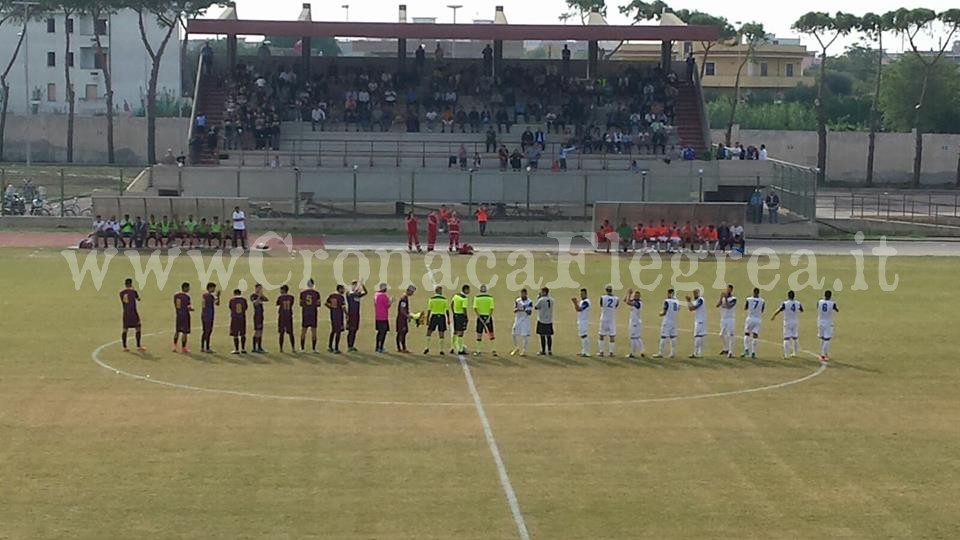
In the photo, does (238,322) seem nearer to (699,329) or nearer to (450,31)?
(699,329)

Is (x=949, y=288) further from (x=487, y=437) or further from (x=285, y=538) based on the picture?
(x=285, y=538)

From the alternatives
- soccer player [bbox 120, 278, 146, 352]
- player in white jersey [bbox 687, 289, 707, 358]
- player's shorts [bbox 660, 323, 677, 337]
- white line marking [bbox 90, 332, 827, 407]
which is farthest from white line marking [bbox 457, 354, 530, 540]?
soccer player [bbox 120, 278, 146, 352]

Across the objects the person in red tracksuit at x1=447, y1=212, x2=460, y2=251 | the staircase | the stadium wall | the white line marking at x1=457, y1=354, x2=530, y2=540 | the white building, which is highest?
the white building

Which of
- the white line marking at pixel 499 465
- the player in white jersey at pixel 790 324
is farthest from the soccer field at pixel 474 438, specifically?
the player in white jersey at pixel 790 324

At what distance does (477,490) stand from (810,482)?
14.8 feet

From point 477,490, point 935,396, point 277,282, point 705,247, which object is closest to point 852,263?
point 705,247

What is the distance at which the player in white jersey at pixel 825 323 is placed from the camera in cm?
3049

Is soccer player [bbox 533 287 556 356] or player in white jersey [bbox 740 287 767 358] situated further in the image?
soccer player [bbox 533 287 556 356]

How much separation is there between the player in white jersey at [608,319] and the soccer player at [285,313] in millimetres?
6163

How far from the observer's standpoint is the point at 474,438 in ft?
76.1

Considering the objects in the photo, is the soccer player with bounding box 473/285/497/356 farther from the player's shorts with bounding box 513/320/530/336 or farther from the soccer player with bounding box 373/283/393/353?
the soccer player with bounding box 373/283/393/353

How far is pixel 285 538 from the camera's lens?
696 inches

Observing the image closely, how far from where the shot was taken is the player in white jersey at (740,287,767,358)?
100 feet

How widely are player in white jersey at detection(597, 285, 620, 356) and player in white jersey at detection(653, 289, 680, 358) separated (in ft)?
3.14
